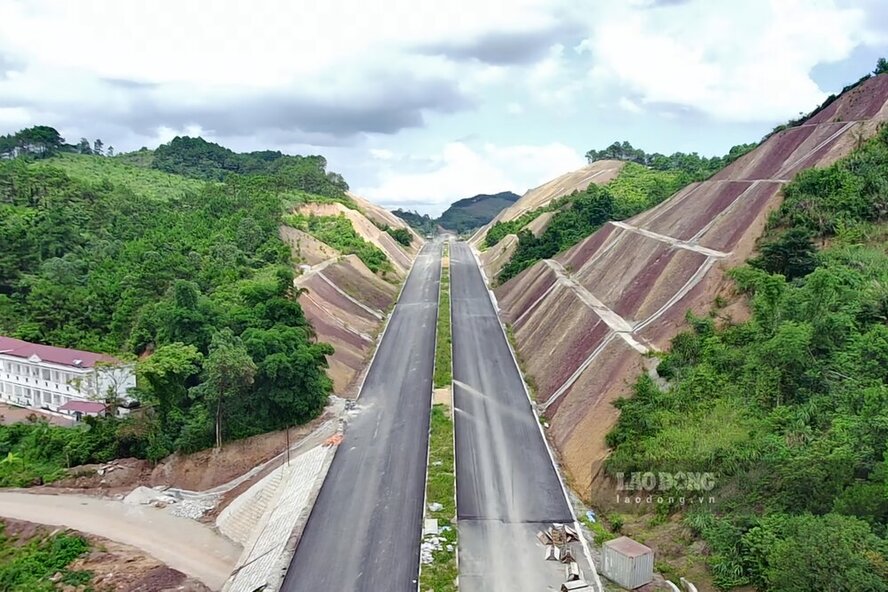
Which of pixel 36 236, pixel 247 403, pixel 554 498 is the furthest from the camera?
pixel 36 236

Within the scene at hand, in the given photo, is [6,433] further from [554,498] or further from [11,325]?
[554,498]

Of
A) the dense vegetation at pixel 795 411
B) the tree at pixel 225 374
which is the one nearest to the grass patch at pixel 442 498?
the dense vegetation at pixel 795 411

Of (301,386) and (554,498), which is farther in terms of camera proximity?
(301,386)

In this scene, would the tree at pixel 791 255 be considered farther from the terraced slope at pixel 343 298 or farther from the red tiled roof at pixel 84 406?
the red tiled roof at pixel 84 406

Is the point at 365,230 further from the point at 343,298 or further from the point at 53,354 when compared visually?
the point at 53,354

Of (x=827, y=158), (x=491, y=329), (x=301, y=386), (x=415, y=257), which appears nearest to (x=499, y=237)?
(x=415, y=257)

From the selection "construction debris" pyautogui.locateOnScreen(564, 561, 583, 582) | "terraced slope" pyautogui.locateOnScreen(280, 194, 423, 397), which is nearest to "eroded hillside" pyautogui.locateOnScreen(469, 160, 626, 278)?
"terraced slope" pyautogui.locateOnScreen(280, 194, 423, 397)
